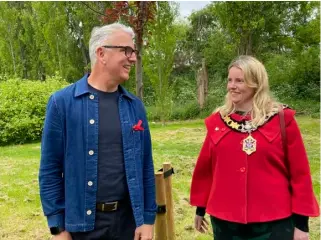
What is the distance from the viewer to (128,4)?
4629 millimetres

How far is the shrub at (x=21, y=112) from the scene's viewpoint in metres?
12.8

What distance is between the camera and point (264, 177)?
2.28 meters

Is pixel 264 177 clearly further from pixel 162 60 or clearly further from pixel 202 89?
pixel 202 89

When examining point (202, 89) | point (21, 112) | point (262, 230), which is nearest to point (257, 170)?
point (262, 230)

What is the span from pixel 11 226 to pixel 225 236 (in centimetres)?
303

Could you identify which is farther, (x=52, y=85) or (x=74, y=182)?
(x=52, y=85)

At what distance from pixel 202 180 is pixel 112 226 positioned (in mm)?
720

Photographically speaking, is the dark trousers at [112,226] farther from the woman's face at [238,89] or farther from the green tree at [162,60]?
the green tree at [162,60]

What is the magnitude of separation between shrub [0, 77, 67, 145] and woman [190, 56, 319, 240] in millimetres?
11327

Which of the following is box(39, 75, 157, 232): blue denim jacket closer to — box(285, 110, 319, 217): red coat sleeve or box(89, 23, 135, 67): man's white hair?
box(89, 23, 135, 67): man's white hair

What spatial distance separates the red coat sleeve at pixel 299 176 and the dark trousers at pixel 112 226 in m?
0.92

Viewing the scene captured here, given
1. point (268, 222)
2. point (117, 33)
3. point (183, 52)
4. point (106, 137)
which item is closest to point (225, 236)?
point (268, 222)

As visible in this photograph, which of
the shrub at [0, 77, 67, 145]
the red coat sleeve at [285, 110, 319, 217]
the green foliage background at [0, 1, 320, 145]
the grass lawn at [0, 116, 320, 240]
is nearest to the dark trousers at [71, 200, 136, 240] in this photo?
the red coat sleeve at [285, 110, 319, 217]

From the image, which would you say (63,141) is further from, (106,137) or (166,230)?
(166,230)
